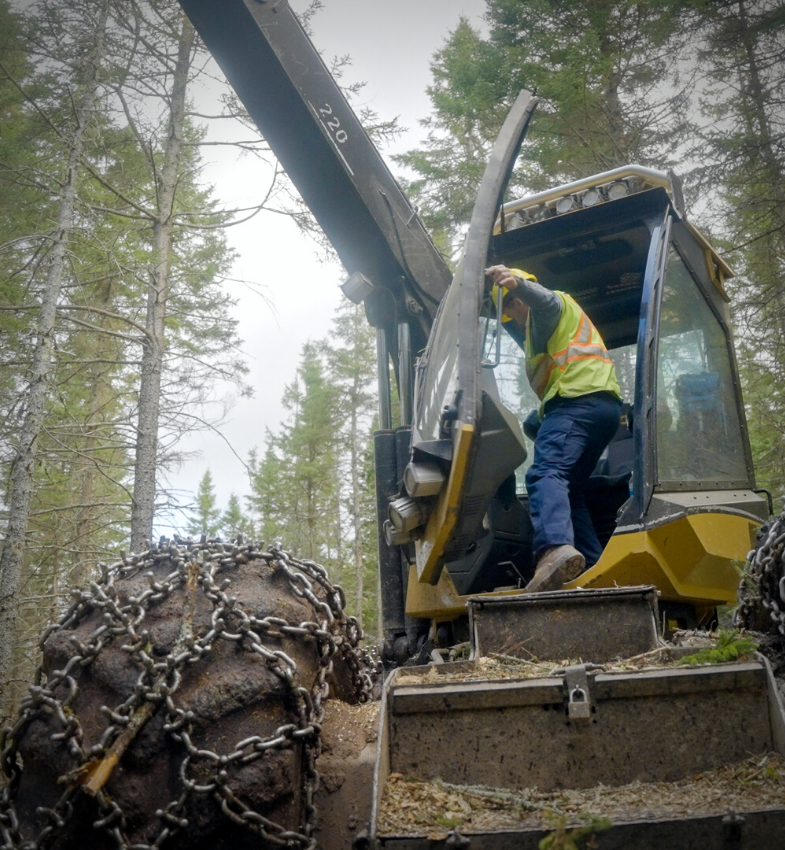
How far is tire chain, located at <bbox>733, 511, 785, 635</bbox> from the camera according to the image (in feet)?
8.20

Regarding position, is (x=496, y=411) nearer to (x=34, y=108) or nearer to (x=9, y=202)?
(x=34, y=108)

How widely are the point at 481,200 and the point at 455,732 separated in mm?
2341

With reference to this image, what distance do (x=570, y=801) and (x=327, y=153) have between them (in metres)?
4.00

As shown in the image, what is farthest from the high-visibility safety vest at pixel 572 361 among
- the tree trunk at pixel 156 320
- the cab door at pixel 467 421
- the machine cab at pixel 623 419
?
the tree trunk at pixel 156 320

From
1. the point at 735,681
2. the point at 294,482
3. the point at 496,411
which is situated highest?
the point at 294,482

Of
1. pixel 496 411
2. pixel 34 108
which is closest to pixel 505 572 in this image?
pixel 496 411

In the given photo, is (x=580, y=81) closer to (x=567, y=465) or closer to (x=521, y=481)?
(x=521, y=481)

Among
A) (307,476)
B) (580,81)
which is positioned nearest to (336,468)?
(307,476)

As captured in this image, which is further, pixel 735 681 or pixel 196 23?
pixel 196 23

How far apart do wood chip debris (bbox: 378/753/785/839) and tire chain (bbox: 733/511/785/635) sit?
0.52m

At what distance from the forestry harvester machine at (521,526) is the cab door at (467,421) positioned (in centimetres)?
1

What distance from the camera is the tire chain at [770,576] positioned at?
250cm

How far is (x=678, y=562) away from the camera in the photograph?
3658mm

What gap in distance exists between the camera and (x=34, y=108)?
10273 mm
